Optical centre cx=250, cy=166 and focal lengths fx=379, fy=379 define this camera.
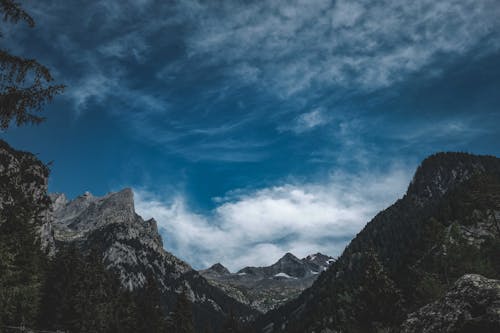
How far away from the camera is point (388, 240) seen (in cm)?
19675

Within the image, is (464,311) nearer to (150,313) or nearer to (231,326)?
(150,313)

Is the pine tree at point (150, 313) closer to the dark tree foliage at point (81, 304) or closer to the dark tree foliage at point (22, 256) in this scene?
the dark tree foliage at point (81, 304)

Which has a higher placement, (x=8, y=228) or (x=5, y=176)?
(x=8, y=228)

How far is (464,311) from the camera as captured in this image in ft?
22.7

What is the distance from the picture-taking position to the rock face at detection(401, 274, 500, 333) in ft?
20.9

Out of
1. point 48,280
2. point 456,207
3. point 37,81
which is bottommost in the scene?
point 48,280

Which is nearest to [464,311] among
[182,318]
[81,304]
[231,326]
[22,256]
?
[22,256]

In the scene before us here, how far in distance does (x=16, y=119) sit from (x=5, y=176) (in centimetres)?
247

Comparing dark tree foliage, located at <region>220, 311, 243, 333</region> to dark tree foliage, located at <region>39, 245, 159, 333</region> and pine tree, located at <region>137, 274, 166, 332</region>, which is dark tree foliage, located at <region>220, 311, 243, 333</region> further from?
dark tree foliage, located at <region>39, 245, 159, 333</region>

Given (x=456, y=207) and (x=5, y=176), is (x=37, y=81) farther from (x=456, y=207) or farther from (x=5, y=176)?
(x=456, y=207)

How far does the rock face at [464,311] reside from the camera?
6.38 meters

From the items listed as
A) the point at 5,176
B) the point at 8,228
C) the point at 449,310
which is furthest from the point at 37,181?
the point at 8,228

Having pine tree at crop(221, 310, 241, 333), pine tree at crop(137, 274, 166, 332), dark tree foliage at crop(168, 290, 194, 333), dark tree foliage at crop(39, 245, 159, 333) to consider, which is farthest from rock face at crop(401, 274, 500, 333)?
pine tree at crop(221, 310, 241, 333)

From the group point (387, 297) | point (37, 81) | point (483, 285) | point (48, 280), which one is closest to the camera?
point (483, 285)
